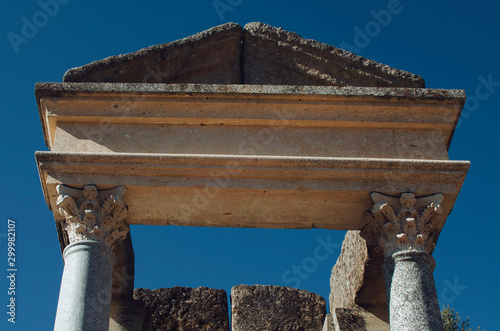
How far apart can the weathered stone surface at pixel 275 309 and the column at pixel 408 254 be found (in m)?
2.89

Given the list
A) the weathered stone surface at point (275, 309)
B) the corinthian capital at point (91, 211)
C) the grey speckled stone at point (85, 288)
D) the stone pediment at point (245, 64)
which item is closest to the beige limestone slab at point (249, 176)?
the corinthian capital at point (91, 211)

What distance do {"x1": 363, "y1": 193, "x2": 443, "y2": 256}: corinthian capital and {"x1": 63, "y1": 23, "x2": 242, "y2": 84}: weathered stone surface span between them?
2.66m

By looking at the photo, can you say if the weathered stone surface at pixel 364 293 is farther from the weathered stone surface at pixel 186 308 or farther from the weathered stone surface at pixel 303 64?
the weathered stone surface at pixel 303 64

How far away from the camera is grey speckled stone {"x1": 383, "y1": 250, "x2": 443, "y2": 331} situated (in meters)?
8.20

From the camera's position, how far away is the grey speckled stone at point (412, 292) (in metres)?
8.20

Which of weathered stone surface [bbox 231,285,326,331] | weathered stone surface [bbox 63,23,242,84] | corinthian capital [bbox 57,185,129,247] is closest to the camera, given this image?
corinthian capital [bbox 57,185,129,247]

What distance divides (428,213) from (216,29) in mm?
3634

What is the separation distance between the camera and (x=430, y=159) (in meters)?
9.37

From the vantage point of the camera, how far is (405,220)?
29.5 ft

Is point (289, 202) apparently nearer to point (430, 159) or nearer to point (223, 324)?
point (430, 159)

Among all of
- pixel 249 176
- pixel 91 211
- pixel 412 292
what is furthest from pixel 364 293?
pixel 91 211

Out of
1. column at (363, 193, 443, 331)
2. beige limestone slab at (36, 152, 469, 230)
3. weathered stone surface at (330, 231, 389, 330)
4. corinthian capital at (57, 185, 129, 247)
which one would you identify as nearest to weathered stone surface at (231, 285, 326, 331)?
weathered stone surface at (330, 231, 389, 330)

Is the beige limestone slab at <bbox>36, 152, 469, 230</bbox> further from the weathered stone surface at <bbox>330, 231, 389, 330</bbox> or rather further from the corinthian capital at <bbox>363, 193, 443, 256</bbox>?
the weathered stone surface at <bbox>330, 231, 389, 330</bbox>

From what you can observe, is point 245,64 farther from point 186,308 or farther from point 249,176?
point 186,308
